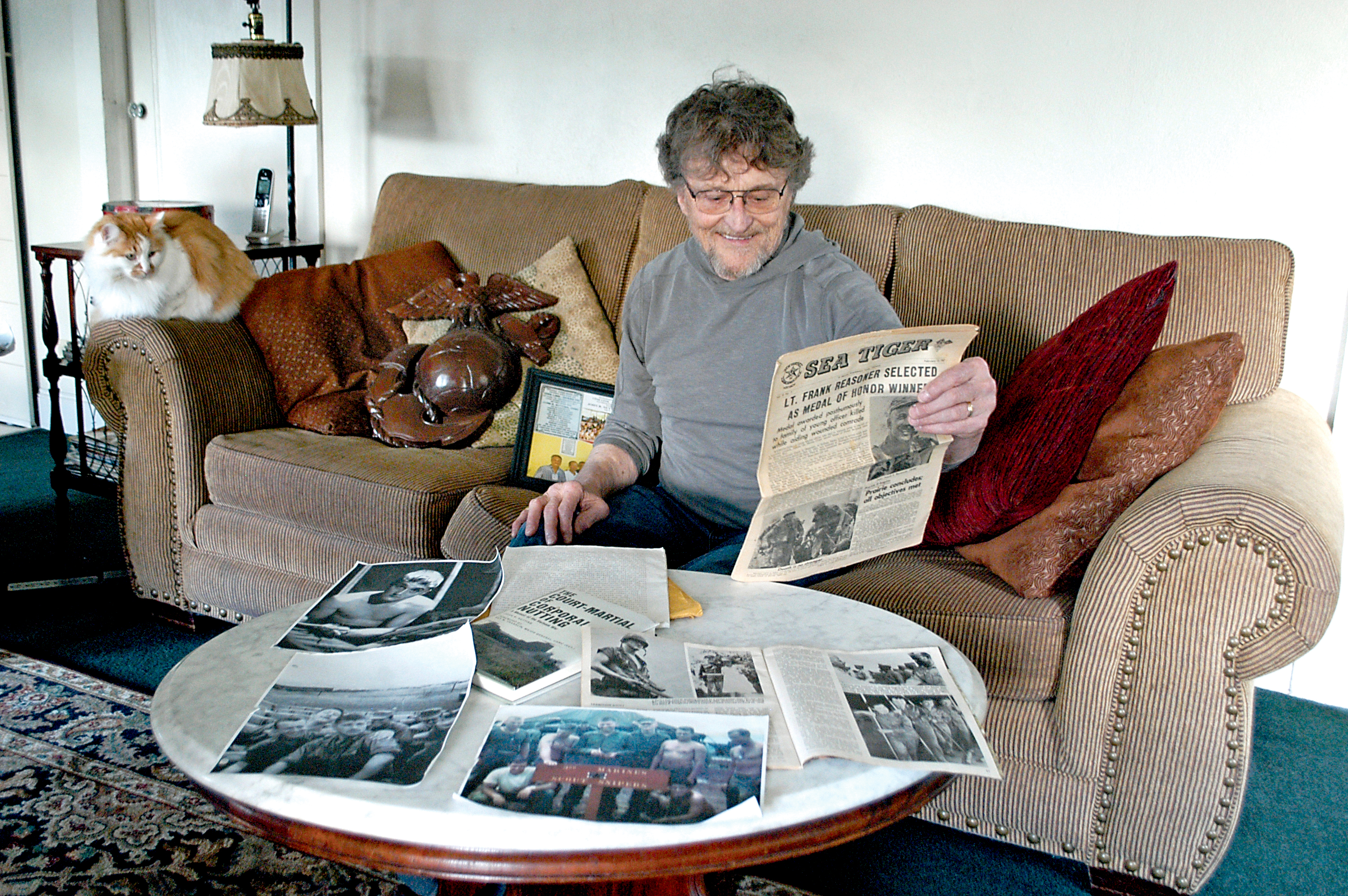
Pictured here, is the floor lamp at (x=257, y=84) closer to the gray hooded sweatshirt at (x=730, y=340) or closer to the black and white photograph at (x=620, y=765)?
the gray hooded sweatshirt at (x=730, y=340)

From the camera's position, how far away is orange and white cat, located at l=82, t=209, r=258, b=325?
2.18 meters

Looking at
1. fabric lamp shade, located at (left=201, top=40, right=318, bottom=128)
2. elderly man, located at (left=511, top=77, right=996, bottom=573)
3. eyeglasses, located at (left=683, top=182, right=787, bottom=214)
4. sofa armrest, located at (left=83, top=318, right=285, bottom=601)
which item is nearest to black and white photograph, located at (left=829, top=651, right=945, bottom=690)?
elderly man, located at (left=511, top=77, right=996, bottom=573)

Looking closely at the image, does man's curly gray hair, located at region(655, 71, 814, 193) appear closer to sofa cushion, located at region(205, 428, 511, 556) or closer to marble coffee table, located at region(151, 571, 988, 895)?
sofa cushion, located at region(205, 428, 511, 556)

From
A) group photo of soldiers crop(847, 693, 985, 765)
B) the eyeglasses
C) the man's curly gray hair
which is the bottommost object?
group photo of soldiers crop(847, 693, 985, 765)

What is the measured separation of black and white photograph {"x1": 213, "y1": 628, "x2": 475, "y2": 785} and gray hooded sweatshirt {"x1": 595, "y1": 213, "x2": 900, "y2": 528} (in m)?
0.69

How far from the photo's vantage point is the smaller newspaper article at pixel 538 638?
3.21 ft

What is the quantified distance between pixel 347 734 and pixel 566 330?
1.45 metres

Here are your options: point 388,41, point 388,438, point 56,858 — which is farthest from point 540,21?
point 56,858

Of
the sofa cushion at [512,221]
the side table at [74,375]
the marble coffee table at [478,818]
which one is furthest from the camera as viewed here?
the side table at [74,375]

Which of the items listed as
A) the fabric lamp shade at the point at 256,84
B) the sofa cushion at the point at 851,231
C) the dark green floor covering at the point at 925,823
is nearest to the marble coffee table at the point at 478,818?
the dark green floor covering at the point at 925,823

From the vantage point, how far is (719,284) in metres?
1.67

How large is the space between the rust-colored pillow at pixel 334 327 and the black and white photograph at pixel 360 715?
1326 mm

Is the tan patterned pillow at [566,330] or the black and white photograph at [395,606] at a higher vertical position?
the tan patterned pillow at [566,330]

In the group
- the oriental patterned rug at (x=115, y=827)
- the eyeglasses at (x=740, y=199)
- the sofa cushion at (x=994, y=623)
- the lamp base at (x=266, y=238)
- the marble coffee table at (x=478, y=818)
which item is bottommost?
the oriental patterned rug at (x=115, y=827)
